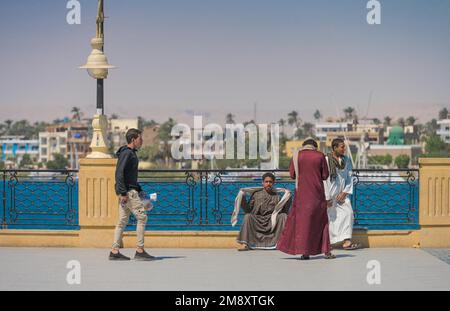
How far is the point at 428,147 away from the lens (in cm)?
14725

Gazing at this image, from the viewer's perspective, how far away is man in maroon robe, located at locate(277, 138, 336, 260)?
1146 centimetres

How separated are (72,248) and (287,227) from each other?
3004 millimetres

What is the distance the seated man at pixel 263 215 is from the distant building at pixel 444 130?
148m

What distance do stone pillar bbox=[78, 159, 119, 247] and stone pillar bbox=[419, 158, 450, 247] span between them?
4.15m

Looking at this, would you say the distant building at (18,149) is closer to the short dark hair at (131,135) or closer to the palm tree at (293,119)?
the palm tree at (293,119)

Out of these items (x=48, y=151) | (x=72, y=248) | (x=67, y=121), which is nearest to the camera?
(x=72, y=248)

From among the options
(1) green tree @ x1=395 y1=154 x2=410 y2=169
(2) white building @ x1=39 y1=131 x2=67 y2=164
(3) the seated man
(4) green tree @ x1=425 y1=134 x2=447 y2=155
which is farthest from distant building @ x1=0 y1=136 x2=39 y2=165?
(3) the seated man

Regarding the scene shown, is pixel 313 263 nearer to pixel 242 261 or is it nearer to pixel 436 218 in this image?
pixel 242 261

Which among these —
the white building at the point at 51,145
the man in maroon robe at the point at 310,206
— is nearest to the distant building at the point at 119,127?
the white building at the point at 51,145

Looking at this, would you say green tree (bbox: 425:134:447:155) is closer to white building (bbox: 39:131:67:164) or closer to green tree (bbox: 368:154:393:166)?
green tree (bbox: 368:154:393:166)

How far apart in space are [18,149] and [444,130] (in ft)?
255

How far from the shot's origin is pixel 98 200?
12547mm
